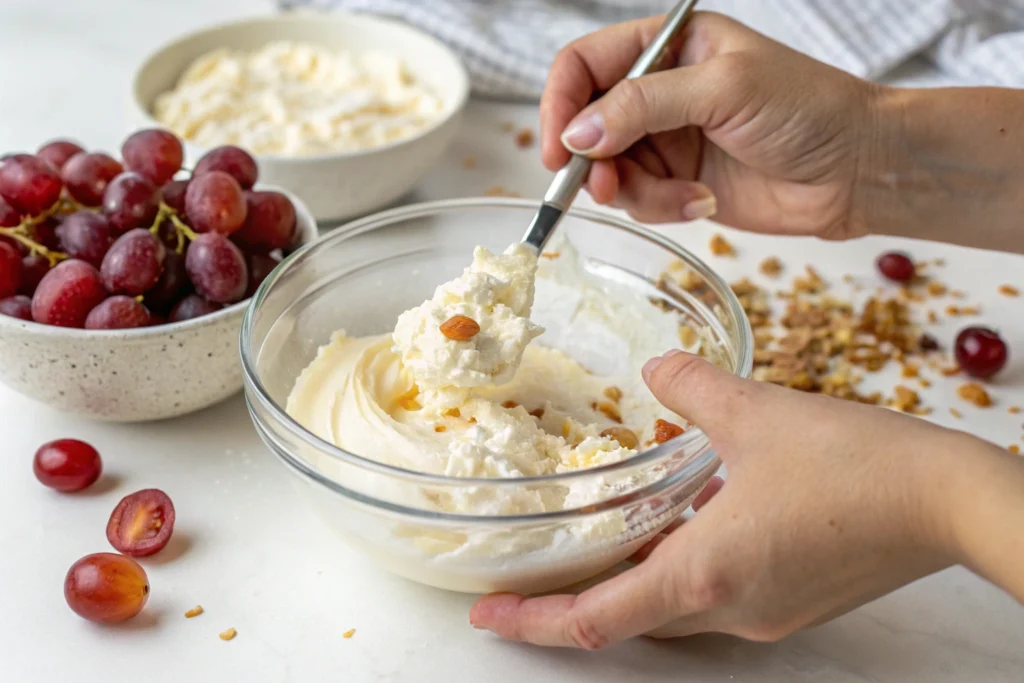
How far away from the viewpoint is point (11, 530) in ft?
3.84

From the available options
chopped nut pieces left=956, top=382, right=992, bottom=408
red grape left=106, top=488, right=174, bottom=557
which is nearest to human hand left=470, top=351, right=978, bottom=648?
red grape left=106, top=488, right=174, bottom=557

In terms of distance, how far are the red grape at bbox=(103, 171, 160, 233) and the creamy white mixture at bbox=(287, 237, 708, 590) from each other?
11.2 inches

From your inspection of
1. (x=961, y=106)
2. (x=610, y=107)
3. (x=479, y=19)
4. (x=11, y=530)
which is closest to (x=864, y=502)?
(x=610, y=107)

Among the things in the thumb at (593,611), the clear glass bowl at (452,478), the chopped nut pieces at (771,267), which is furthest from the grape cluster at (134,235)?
the chopped nut pieces at (771,267)

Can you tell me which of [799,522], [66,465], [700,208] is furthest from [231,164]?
[799,522]

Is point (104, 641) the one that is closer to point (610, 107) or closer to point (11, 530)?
point (11, 530)

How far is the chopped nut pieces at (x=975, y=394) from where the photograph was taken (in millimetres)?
1414

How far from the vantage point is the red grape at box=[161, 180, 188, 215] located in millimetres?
1326

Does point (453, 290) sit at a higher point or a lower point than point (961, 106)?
lower

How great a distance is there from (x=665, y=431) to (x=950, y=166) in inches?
→ 24.7

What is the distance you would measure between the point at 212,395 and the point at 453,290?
0.39 metres

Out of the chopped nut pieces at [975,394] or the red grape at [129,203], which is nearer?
the red grape at [129,203]

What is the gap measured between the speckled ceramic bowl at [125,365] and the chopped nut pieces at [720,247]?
0.82 m

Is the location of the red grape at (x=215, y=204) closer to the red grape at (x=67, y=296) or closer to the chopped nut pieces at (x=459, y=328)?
the red grape at (x=67, y=296)
